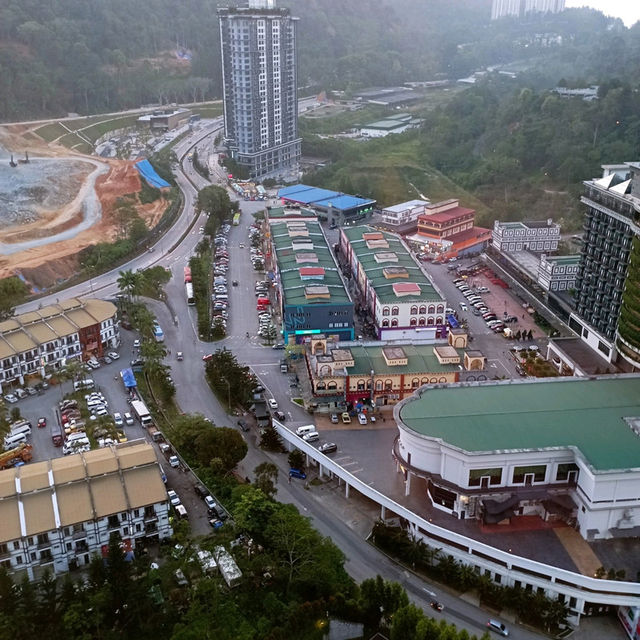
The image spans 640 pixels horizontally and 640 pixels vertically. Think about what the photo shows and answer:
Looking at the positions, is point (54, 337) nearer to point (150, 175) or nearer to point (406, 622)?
point (406, 622)

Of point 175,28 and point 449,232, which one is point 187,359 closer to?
point 449,232

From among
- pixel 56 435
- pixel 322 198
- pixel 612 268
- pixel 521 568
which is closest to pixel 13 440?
pixel 56 435

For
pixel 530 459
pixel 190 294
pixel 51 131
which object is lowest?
pixel 190 294

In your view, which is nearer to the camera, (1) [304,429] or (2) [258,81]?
(1) [304,429]

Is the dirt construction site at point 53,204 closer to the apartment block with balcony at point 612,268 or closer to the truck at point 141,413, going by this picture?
the truck at point 141,413

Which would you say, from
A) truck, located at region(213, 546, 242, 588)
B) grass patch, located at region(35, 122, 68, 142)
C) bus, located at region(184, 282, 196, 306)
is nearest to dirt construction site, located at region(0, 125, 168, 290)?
grass patch, located at region(35, 122, 68, 142)

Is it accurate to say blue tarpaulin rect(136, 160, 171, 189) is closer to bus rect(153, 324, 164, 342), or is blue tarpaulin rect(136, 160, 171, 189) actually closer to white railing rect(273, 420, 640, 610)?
bus rect(153, 324, 164, 342)
